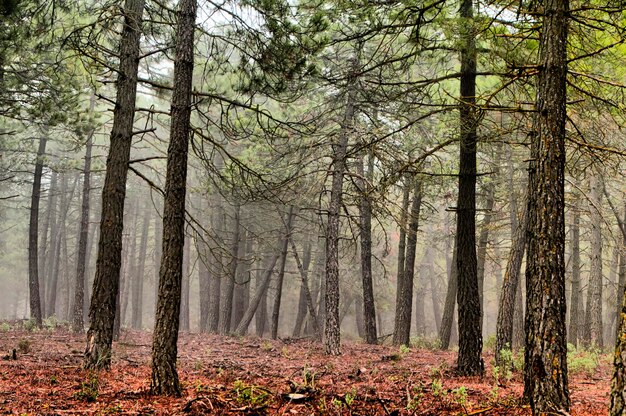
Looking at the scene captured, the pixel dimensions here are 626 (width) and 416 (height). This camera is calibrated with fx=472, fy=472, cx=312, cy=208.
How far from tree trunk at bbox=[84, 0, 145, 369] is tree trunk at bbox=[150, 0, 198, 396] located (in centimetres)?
257

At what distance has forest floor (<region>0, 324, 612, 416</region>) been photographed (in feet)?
16.7

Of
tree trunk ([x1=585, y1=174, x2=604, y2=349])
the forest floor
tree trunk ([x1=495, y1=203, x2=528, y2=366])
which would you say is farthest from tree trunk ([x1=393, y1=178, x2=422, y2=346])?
tree trunk ([x1=585, y1=174, x2=604, y2=349])

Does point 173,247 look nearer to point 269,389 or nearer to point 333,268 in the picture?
point 269,389

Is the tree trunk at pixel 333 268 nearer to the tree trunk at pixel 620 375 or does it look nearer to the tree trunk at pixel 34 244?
the tree trunk at pixel 620 375

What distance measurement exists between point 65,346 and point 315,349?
7.74 m

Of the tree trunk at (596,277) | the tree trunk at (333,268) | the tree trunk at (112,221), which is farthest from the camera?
the tree trunk at (596,277)

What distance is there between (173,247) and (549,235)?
4660 millimetres

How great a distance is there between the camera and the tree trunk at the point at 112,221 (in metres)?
8.58

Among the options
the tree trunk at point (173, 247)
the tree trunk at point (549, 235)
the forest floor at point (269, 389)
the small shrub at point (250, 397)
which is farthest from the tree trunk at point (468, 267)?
the tree trunk at point (173, 247)

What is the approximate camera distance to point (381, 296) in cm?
3359

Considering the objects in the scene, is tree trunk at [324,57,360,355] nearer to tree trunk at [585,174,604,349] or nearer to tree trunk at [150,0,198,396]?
tree trunk at [150,0,198,396]

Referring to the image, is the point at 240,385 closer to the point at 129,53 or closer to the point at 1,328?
the point at 129,53

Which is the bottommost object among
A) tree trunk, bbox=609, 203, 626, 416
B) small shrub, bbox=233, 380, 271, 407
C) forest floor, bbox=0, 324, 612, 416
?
forest floor, bbox=0, 324, 612, 416

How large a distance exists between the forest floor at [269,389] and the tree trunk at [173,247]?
1.17 ft
